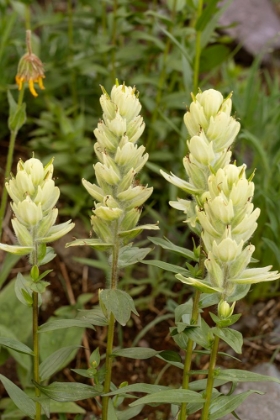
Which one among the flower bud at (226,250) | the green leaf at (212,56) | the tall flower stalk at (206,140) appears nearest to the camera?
the flower bud at (226,250)

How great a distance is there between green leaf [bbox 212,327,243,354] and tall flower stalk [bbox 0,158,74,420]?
0.41 meters

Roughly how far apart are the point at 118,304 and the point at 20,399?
1.51 feet

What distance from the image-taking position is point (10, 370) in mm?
2592

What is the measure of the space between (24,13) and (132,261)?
1.98 m

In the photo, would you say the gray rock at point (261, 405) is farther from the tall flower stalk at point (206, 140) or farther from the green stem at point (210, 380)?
the tall flower stalk at point (206, 140)

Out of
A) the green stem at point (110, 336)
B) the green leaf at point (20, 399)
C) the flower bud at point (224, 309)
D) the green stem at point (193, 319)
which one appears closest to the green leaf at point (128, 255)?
the green stem at point (110, 336)

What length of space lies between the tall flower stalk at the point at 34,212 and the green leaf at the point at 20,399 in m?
0.35

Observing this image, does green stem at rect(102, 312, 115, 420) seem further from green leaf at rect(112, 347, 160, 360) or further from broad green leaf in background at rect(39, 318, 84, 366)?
broad green leaf in background at rect(39, 318, 84, 366)

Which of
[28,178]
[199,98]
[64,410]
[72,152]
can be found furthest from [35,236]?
[72,152]

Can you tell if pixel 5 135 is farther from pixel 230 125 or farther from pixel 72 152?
pixel 230 125

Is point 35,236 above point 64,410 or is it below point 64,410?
above

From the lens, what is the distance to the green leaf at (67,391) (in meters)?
1.62

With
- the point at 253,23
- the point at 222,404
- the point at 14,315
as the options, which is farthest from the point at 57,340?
the point at 253,23

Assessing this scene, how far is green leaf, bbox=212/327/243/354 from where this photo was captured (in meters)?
1.41
